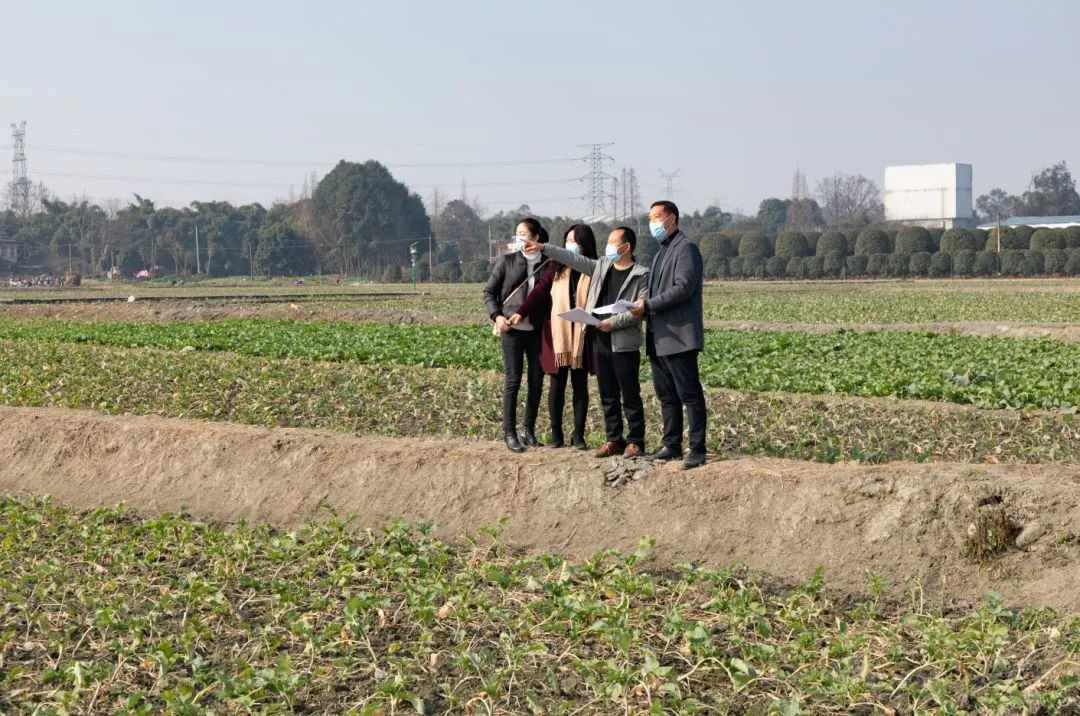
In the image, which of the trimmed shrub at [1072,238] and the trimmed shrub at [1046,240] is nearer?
→ the trimmed shrub at [1072,238]

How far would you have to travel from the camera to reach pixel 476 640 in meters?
6.16

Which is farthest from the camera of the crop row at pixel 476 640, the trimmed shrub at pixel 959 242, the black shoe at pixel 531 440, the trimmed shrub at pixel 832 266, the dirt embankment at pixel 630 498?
the trimmed shrub at pixel 832 266

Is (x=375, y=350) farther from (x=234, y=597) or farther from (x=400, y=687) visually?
(x=400, y=687)

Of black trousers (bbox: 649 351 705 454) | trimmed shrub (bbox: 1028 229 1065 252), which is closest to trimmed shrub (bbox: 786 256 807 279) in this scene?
trimmed shrub (bbox: 1028 229 1065 252)

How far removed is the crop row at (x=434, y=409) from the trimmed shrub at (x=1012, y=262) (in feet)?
181

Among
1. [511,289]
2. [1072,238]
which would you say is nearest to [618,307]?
[511,289]

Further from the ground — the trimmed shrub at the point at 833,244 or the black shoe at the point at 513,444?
the trimmed shrub at the point at 833,244

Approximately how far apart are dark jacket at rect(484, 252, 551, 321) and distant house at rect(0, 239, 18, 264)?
347 ft

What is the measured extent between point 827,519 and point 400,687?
3668 millimetres

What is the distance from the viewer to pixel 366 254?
344 feet

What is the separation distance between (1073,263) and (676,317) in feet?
205

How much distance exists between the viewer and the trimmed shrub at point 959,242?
71312 millimetres

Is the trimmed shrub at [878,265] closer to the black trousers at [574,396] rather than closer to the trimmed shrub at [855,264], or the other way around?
the trimmed shrub at [855,264]

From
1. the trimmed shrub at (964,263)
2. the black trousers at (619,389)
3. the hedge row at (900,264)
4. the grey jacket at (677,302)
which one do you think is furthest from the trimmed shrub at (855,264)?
the grey jacket at (677,302)
